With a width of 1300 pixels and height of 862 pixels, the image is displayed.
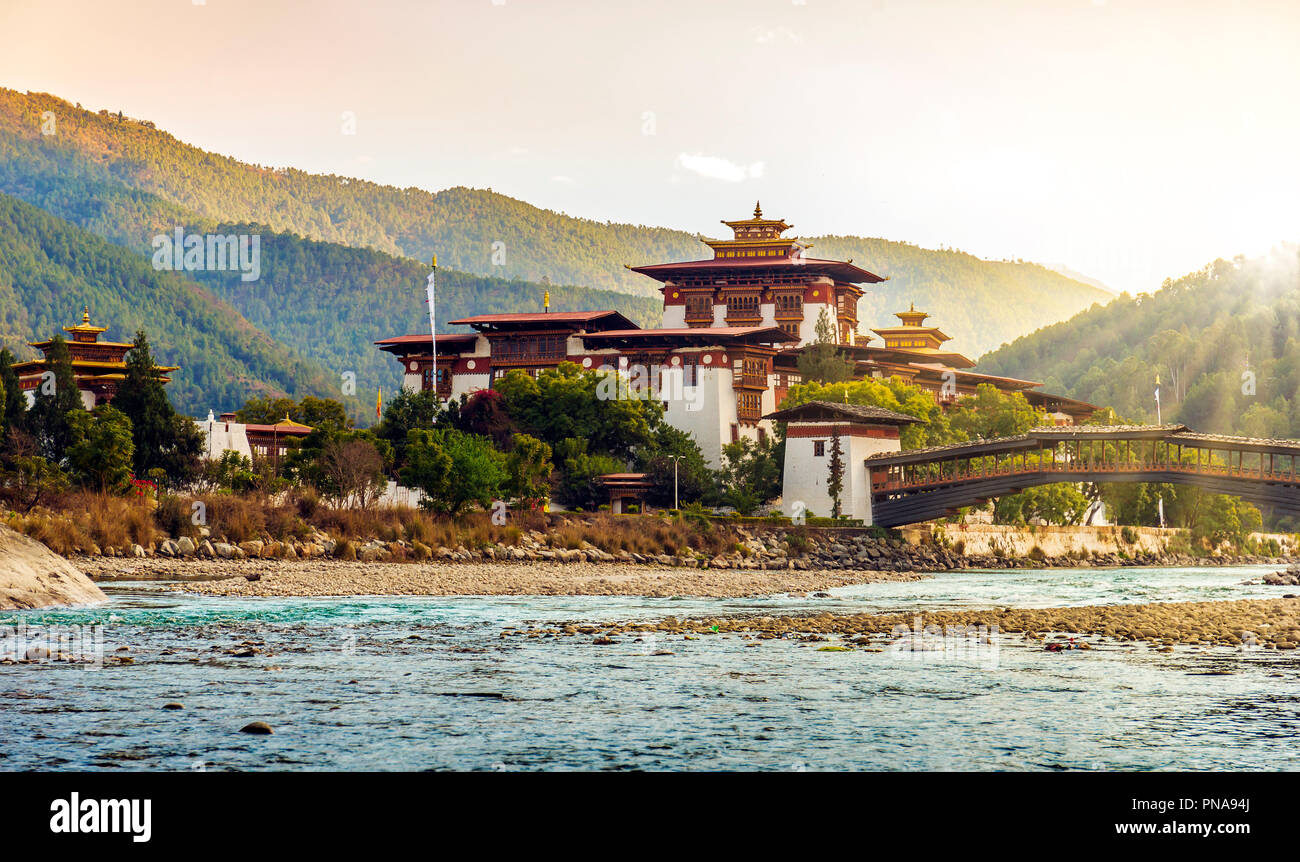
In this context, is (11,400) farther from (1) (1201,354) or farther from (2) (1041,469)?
(1) (1201,354)

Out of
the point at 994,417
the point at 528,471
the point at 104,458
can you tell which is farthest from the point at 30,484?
the point at 994,417

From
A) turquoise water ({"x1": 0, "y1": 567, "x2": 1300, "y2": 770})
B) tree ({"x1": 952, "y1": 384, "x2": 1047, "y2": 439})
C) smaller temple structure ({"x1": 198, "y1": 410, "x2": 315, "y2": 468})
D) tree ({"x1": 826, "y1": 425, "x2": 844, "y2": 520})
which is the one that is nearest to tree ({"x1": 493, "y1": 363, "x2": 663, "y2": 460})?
tree ({"x1": 826, "y1": 425, "x2": 844, "y2": 520})

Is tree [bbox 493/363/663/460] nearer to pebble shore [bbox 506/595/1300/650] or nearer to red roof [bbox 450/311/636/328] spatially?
red roof [bbox 450/311/636/328]

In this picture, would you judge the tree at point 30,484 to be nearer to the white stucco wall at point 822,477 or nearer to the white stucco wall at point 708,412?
the white stucco wall at point 822,477

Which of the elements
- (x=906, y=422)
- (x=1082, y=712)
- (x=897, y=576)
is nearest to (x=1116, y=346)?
(x=906, y=422)

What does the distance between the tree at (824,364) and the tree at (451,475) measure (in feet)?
90.8

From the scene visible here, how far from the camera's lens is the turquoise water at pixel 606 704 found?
1538cm

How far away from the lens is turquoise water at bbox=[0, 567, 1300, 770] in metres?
15.4

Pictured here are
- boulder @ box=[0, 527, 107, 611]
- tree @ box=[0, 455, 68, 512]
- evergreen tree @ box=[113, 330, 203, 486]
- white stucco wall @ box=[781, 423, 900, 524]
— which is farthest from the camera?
white stucco wall @ box=[781, 423, 900, 524]

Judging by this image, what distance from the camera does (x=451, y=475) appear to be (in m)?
61.9

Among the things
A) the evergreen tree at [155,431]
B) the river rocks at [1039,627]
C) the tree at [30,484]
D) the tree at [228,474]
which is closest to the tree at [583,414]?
the tree at [228,474]

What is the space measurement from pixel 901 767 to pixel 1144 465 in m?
55.9

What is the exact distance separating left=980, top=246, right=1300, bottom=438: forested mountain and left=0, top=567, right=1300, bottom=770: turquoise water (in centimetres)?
11602
